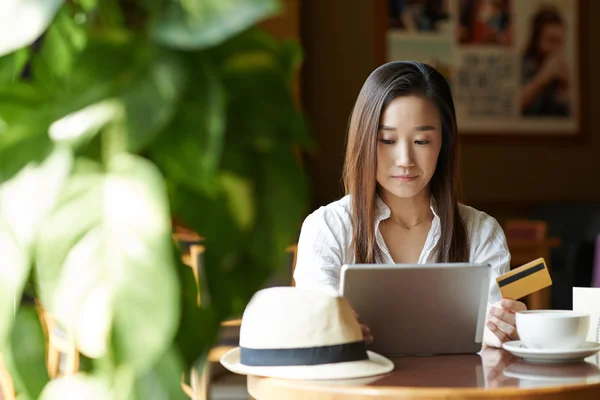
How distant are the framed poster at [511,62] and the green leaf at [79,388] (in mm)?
6353

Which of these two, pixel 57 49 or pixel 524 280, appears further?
pixel 524 280

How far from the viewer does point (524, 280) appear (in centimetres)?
194

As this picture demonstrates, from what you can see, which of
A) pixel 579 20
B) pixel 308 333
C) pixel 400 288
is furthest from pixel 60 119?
pixel 579 20

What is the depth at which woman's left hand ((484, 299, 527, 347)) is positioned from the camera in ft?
6.61

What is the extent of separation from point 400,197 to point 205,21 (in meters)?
2.23

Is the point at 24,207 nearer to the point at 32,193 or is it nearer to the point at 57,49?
the point at 32,193

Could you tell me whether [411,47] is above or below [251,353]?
above

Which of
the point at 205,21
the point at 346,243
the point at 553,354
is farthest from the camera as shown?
the point at 346,243

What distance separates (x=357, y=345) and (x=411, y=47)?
5.27 meters

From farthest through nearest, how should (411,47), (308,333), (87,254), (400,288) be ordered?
(411,47)
(400,288)
(308,333)
(87,254)

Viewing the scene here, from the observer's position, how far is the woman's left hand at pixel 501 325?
6.61 ft

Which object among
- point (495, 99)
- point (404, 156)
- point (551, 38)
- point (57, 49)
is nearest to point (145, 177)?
point (57, 49)

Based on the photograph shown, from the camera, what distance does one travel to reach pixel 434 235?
102 inches

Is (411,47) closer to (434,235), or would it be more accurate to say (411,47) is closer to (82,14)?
(434,235)
